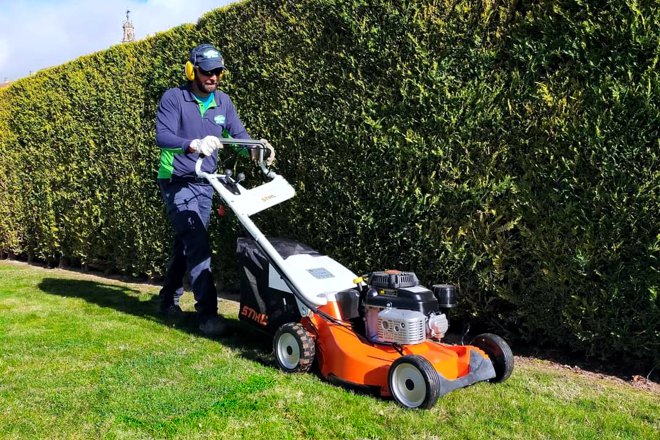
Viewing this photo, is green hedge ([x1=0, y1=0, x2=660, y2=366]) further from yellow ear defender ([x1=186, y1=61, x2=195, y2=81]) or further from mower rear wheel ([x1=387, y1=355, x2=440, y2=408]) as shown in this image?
mower rear wheel ([x1=387, y1=355, x2=440, y2=408])

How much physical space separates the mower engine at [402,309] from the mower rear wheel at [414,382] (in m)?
0.18

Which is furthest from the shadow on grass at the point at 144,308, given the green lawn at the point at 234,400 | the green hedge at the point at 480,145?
the green hedge at the point at 480,145

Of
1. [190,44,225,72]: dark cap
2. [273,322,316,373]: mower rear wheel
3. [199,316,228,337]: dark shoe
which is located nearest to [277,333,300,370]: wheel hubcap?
[273,322,316,373]: mower rear wheel

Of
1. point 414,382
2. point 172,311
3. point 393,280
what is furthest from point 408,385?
point 172,311

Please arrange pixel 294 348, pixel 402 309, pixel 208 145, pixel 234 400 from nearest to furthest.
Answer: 1. pixel 234 400
2. pixel 402 309
3. pixel 294 348
4. pixel 208 145

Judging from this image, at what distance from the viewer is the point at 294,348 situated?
370 centimetres

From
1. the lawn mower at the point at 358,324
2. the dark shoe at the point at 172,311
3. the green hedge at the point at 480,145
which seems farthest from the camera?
the dark shoe at the point at 172,311

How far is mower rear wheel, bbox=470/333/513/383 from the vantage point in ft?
11.4

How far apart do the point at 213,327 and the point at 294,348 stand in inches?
48.0

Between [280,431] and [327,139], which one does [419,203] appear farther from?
[280,431]

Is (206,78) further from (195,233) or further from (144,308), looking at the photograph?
(144,308)

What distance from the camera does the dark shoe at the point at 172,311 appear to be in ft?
17.9

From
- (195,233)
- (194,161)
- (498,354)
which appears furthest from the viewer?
(194,161)

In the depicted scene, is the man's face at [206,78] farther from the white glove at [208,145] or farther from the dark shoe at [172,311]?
the dark shoe at [172,311]
